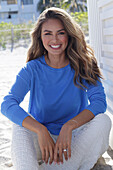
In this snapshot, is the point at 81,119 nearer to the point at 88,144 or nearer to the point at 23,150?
the point at 88,144

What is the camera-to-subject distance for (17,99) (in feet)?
7.39

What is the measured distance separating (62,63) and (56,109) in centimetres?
41

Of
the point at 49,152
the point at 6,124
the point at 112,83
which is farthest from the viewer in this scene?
the point at 6,124

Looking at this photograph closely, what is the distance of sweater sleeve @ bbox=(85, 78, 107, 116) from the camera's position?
2233 mm

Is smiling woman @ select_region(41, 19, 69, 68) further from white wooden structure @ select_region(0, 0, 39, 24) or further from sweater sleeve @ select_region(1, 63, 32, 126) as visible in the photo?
white wooden structure @ select_region(0, 0, 39, 24)

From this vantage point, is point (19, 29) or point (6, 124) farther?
point (19, 29)

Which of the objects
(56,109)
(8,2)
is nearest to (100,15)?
(56,109)

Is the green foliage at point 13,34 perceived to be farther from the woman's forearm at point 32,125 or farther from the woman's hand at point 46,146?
the woman's hand at point 46,146

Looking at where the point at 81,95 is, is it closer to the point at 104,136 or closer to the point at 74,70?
the point at 74,70

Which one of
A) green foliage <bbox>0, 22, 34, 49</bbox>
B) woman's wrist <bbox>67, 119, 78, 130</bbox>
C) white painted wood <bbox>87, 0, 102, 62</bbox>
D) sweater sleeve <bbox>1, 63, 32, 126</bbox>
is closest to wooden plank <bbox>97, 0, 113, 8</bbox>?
white painted wood <bbox>87, 0, 102, 62</bbox>

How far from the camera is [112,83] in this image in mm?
2832

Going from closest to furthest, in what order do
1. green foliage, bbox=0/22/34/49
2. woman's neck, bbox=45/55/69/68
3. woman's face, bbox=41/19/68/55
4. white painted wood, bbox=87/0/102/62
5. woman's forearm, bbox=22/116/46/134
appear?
1. woman's forearm, bbox=22/116/46/134
2. woman's face, bbox=41/19/68/55
3. woman's neck, bbox=45/55/69/68
4. white painted wood, bbox=87/0/102/62
5. green foliage, bbox=0/22/34/49

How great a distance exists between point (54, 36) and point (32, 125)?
77cm

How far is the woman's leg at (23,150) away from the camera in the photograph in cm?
188
